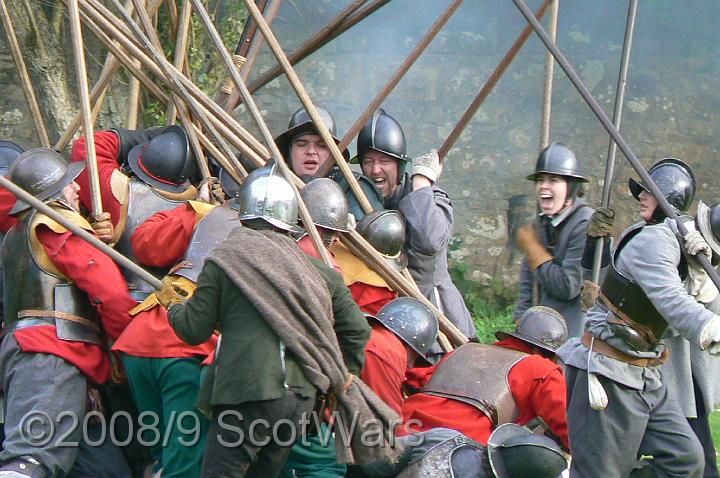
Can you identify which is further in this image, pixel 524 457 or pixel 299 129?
pixel 299 129

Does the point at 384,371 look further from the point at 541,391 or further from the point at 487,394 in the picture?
the point at 541,391

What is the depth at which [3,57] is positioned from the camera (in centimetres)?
866

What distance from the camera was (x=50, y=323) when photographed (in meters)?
5.04

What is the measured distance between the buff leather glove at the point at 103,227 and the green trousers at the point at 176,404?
0.64 metres

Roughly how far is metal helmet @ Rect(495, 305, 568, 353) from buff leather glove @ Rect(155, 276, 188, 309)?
1595mm

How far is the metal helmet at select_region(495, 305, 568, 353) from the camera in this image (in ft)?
17.6

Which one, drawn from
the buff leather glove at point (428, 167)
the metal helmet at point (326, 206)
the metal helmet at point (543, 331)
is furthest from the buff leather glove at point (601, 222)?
the metal helmet at point (326, 206)

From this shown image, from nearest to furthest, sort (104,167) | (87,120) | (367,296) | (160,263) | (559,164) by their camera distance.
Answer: (160,263) → (87,120) → (367,296) → (104,167) → (559,164)

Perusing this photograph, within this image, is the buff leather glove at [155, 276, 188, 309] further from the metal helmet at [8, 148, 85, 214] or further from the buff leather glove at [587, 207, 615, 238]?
the buff leather glove at [587, 207, 615, 238]

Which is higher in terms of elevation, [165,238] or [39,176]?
[39,176]

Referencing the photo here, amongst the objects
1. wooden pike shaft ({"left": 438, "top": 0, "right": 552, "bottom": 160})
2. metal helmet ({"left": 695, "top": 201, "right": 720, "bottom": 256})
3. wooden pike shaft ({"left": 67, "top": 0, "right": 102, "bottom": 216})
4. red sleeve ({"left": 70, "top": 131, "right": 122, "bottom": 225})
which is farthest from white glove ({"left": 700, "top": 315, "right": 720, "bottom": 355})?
red sleeve ({"left": 70, "top": 131, "right": 122, "bottom": 225})

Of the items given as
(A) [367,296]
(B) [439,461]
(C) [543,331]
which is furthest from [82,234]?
(C) [543,331]

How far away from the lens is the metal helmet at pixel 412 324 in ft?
17.1

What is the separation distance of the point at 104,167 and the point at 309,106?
109 cm
